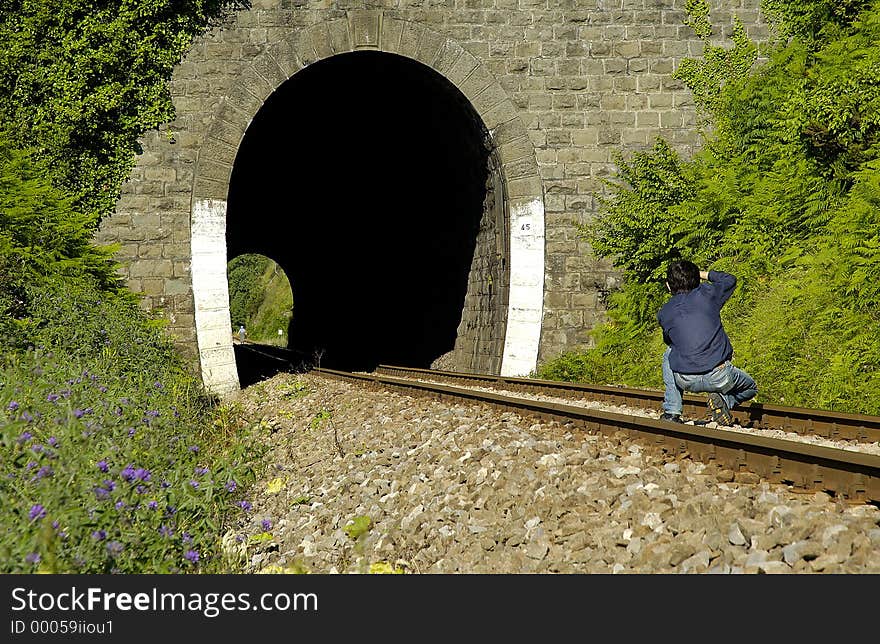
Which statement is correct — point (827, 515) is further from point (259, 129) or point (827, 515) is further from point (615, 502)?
point (259, 129)

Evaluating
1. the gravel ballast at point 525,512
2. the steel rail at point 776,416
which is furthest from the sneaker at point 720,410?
the gravel ballast at point 525,512

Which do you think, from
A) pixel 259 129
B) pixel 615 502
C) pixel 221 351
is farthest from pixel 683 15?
pixel 615 502

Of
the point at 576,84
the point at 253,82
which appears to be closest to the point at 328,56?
the point at 253,82

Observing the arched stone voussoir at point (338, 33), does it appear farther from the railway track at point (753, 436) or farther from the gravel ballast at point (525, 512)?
the gravel ballast at point (525, 512)

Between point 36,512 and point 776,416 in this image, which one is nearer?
point 36,512

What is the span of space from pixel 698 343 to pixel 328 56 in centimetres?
1035

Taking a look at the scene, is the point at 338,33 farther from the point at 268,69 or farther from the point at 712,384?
the point at 712,384

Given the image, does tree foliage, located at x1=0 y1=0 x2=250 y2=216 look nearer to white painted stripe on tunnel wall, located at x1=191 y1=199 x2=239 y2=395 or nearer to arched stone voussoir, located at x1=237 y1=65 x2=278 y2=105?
arched stone voussoir, located at x1=237 y1=65 x2=278 y2=105

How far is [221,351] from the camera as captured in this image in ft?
46.7

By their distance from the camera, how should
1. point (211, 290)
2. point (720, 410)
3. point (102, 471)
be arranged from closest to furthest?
point (102, 471) < point (720, 410) < point (211, 290)

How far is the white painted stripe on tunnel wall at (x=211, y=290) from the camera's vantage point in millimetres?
14078

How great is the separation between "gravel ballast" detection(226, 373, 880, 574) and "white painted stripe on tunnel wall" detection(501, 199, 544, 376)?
23.3ft

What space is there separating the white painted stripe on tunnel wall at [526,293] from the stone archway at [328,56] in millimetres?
18

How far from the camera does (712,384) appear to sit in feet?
21.0
